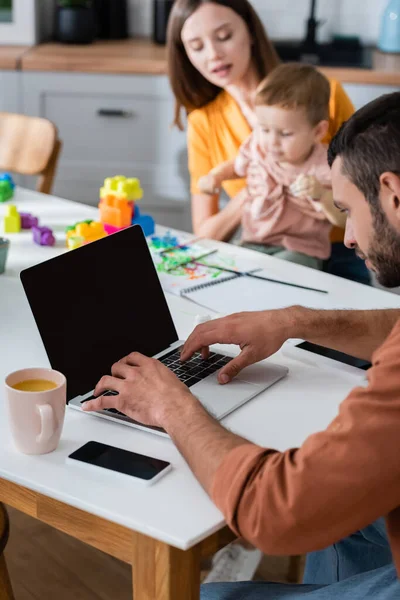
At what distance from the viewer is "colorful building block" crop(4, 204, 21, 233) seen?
6.89ft

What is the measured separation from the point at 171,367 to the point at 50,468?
0.33 metres

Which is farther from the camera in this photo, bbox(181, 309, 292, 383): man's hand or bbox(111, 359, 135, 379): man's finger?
bbox(181, 309, 292, 383): man's hand

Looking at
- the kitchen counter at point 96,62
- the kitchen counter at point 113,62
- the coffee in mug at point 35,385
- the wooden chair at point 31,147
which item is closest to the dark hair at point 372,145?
the coffee in mug at point 35,385

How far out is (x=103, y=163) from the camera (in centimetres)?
368

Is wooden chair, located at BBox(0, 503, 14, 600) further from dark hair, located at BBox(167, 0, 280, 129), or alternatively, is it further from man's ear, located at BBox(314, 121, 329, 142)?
dark hair, located at BBox(167, 0, 280, 129)

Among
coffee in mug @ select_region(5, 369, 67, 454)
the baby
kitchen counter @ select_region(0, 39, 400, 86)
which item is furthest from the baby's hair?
coffee in mug @ select_region(5, 369, 67, 454)

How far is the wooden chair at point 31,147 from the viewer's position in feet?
8.81

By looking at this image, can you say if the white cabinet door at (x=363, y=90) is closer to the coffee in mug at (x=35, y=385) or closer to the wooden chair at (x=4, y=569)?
the wooden chair at (x=4, y=569)

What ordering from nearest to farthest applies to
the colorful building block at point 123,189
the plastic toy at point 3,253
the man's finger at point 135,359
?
the man's finger at point 135,359, the plastic toy at point 3,253, the colorful building block at point 123,189

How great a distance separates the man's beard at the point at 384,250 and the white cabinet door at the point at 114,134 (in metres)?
2.52

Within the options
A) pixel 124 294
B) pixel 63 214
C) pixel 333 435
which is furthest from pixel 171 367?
pixel 63 214

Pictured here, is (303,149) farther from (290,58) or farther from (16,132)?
(290,58)

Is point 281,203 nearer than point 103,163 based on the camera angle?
Yes

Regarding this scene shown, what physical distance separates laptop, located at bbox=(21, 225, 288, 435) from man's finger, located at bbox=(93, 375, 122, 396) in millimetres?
18
